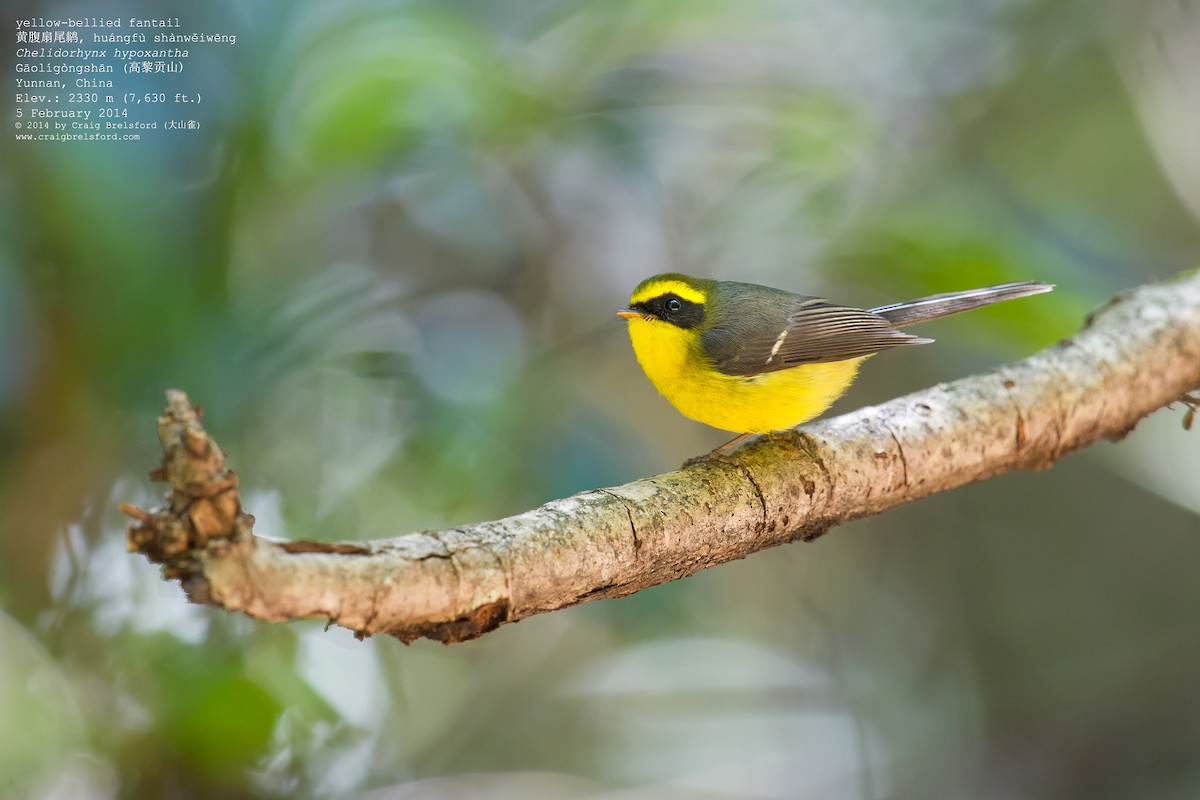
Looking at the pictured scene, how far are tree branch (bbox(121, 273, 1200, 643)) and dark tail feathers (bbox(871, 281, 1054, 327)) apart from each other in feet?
0.66

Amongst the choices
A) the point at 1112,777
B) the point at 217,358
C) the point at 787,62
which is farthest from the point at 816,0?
the point at 1112,777

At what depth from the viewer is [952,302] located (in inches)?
102

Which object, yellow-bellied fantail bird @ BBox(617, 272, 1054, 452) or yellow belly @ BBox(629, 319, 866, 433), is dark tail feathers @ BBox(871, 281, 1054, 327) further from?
yellow belly @ BBox(629, 319, 866, 433)

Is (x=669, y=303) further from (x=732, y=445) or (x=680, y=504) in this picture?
(x=680, y=504)

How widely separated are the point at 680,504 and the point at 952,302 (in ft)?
3.83

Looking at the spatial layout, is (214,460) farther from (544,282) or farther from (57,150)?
(544,282)

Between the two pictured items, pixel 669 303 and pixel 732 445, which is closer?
pixel 732 445

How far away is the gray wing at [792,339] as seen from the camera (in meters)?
2.42

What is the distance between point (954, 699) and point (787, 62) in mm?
2697

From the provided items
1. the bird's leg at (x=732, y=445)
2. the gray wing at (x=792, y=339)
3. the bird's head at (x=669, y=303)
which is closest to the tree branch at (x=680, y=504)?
the bird's leg at (x=732, y=445)

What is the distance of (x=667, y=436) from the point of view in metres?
4.02

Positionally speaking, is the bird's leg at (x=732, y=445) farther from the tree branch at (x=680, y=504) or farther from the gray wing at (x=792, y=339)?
the gray wing at (x=792, y=339)

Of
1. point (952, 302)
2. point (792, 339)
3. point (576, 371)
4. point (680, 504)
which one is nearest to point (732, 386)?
point (792, 339)

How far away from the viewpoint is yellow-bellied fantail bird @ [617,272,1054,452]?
2.40 metres
